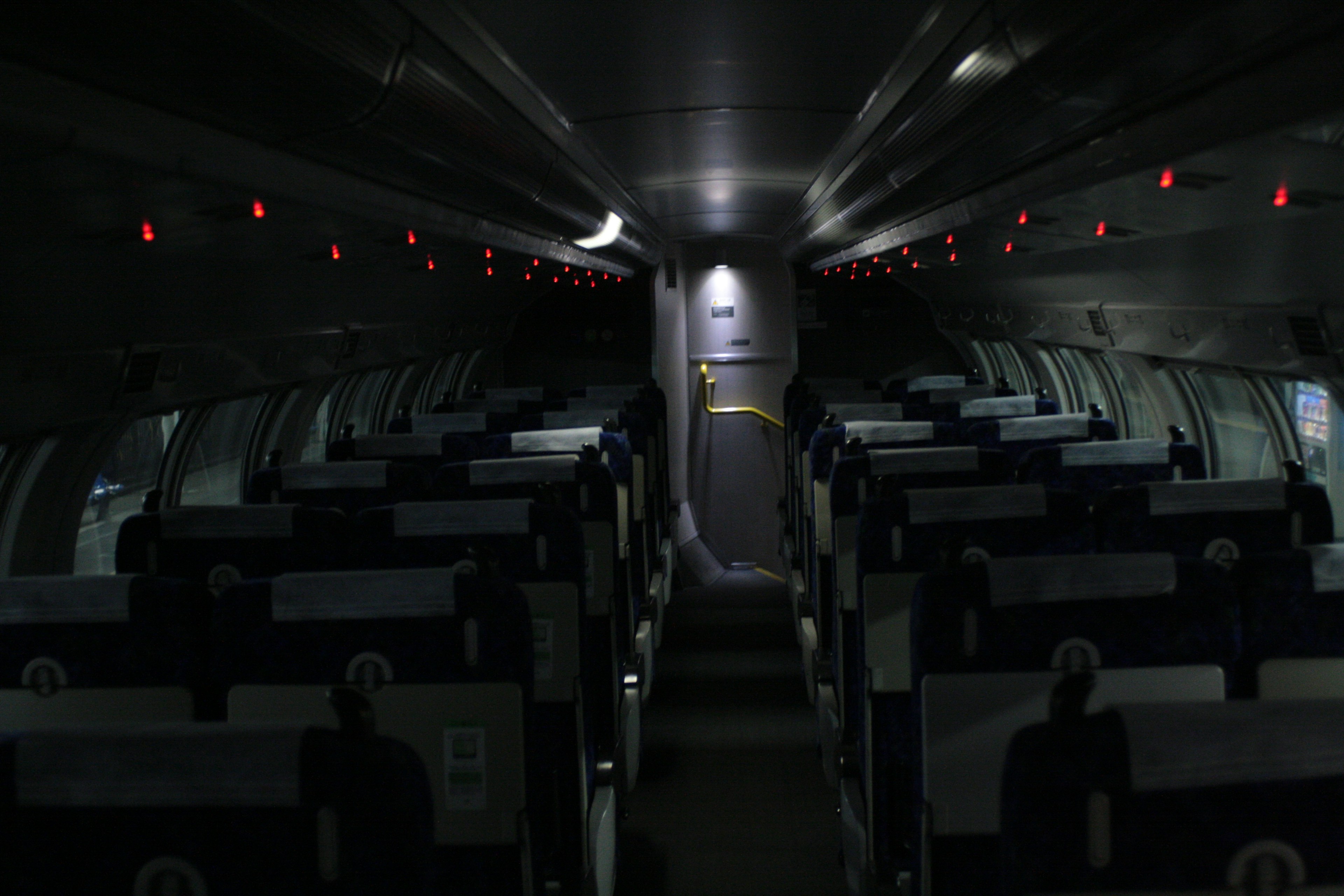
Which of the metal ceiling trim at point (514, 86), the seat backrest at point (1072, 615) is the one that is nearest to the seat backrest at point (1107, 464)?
the seat backrest at point (1072, 615)

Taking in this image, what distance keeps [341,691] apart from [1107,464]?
15.1ft

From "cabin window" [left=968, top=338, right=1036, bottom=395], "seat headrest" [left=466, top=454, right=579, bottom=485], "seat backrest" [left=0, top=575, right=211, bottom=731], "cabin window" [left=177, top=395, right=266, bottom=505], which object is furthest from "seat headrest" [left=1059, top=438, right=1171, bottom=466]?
"cabin window" [left=968, top=338, right=1036, bottom=395]

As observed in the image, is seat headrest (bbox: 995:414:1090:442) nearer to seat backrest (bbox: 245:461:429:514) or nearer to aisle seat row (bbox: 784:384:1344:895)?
aisle seat row (bbox: 784:384:1344:895)

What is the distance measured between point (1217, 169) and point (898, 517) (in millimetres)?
1502

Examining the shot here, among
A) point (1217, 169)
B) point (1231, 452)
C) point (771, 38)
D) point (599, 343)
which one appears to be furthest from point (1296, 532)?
point (599, 343)

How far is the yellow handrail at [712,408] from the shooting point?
15586mm

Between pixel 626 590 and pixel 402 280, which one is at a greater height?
pixel 402 280

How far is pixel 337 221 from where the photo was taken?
421cm

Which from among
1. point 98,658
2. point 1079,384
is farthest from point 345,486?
point 1079,384

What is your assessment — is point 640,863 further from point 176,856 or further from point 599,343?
point 599,343

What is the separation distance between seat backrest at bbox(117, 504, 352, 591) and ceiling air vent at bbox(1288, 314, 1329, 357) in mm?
4173

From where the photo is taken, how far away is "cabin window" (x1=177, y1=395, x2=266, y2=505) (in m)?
8.30

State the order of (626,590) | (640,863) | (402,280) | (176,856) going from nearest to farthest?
(176,856) → (640,863) → (626,590) → (402,280)

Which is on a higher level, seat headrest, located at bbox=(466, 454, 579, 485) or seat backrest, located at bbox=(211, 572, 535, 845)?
seat headrest, located at bbox=(466, 454, 579, 485)
